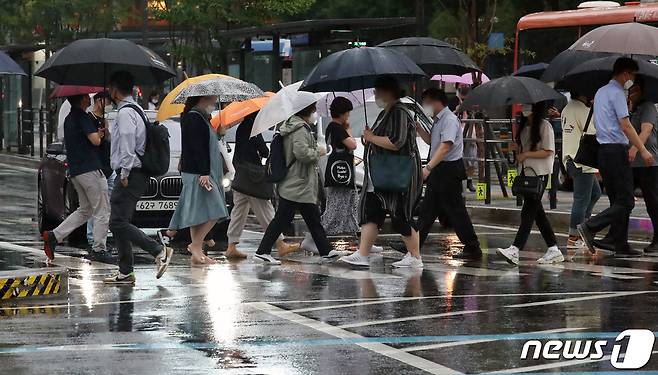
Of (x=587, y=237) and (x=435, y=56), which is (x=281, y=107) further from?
(x=587, y=237)

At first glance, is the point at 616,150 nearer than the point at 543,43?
Yes

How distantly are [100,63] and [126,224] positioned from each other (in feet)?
7.05

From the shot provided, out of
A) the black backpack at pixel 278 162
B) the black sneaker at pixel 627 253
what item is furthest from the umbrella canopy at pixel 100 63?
the black sneaker at pixel 627 253

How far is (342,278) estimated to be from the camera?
43.8 ft

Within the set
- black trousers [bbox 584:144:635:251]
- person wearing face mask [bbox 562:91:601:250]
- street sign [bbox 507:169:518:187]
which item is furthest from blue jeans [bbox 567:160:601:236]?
street sign [bbox 507:169:518:187]

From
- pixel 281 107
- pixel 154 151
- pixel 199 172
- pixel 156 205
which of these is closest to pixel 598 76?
pixel 281 107

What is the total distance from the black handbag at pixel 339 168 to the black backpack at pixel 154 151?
3080 millimetres

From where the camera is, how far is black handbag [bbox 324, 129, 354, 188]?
52.7 feet

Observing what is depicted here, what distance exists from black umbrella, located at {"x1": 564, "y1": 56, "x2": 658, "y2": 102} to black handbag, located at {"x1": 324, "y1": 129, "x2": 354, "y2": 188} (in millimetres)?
2507

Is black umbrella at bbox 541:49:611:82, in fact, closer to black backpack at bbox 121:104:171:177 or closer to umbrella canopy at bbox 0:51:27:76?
black backpack at bbox 121:104:171:177

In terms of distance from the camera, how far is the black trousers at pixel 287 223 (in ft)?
48.7

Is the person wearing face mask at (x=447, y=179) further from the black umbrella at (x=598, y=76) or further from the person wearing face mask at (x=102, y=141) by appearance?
the person wearing face mask at (x=102, y=141)

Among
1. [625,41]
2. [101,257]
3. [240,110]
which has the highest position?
[625,41]

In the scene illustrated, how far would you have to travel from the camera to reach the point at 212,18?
123 feet
